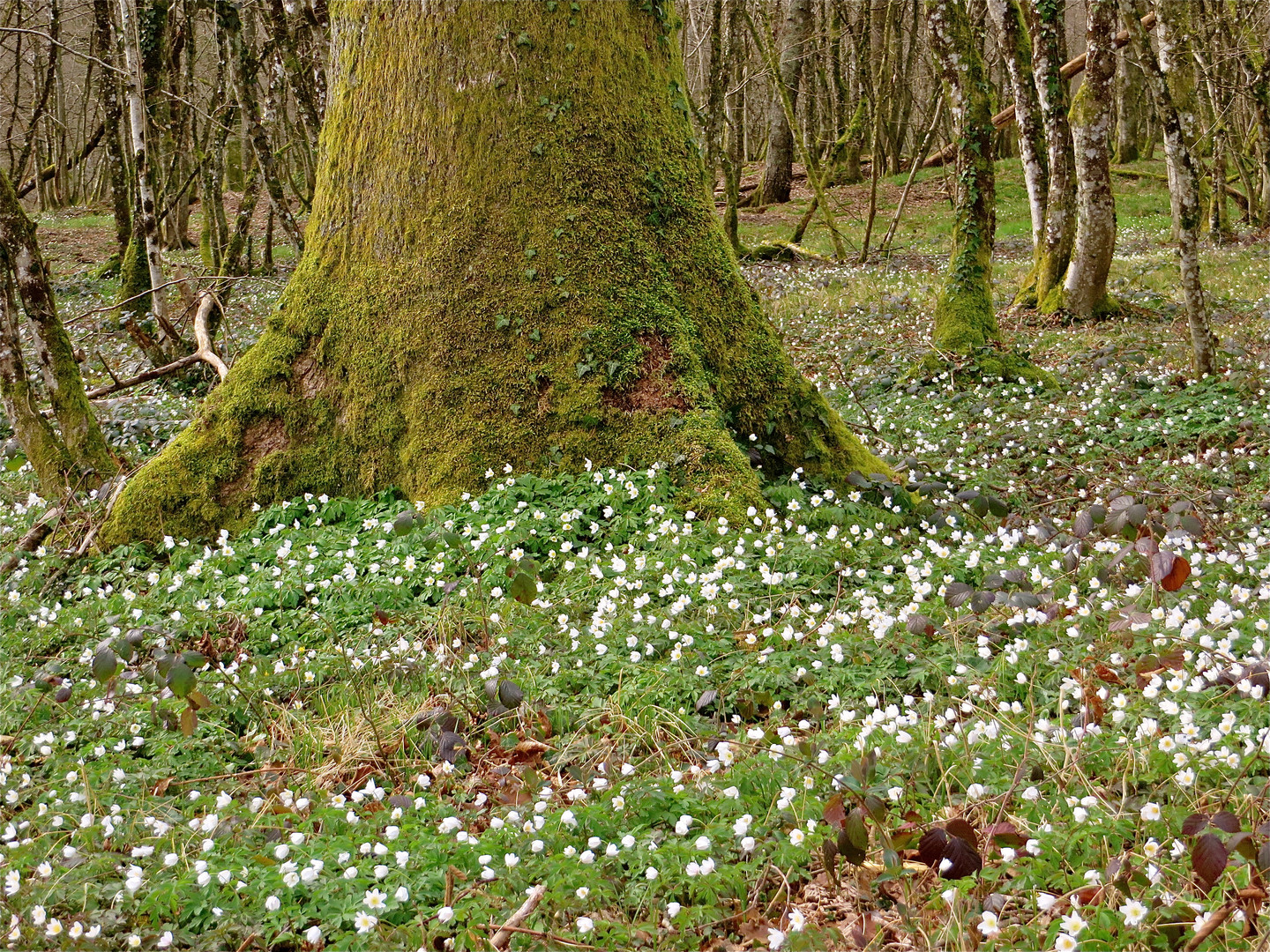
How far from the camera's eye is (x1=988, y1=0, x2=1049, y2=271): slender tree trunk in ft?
40.3

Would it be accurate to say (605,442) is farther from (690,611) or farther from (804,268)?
(804,268)

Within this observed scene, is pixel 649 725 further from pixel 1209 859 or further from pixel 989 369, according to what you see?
pixel 989 369

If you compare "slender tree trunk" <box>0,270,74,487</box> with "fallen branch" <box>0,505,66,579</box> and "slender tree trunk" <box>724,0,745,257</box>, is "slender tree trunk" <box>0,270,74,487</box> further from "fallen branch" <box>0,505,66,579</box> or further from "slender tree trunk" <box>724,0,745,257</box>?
"slender tree trunk" <box>724,0,745,257</box>

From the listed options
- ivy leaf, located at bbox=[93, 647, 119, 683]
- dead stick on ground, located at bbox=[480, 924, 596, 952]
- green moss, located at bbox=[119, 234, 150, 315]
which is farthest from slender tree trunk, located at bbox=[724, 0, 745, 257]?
green moss, located at bbox=[119, 234, 150, 315]

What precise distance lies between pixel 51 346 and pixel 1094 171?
11.6 meters

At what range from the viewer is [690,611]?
15.7 ft

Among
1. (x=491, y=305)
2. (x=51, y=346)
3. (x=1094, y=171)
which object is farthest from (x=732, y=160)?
(x=51, y=346)

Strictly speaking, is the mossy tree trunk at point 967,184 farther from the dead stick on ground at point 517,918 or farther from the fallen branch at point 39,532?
the dead stick on ground at point 517,918

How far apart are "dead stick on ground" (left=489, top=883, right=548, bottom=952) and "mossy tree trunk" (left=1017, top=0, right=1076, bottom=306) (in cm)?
1247

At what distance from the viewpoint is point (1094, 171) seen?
11.8 meters

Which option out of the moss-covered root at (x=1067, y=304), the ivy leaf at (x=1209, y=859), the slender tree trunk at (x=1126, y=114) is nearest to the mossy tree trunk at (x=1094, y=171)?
the moss-covered root at (x=1067, y=304)

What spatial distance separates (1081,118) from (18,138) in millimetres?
44997

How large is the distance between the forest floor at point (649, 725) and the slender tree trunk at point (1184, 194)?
99.7 inches

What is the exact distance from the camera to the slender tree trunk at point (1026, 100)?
40.3 feet
